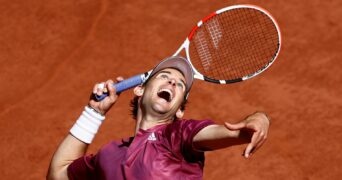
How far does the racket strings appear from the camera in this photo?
6250 mm

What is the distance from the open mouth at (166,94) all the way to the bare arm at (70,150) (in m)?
0.53

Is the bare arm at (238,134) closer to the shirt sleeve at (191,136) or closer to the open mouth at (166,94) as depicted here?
the shirt sleeve at (191,136)

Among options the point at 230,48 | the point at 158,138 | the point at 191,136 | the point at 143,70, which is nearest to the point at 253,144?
the point at 191,136

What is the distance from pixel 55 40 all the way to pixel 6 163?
1.98 meters

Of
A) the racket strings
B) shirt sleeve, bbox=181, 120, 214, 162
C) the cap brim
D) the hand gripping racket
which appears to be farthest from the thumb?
the racket strings

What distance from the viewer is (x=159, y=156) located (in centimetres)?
402

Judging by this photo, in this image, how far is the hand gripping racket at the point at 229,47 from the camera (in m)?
6.20

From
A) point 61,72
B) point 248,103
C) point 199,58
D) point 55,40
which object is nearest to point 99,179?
point 199,58

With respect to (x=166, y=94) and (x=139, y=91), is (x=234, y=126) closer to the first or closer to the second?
(x=166, y=94)

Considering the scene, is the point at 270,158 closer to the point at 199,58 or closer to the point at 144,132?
the point at 199,58

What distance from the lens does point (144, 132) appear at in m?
4.30

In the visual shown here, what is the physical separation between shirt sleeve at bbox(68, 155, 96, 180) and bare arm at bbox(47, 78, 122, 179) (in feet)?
0.33

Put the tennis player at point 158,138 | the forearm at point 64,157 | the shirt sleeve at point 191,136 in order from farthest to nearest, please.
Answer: the forearm at point 64,157
the shirt sleeve at point 191,136
the tennis player at point 158,138

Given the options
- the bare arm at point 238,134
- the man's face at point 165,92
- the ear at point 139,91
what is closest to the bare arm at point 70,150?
the ear at point 139,91
